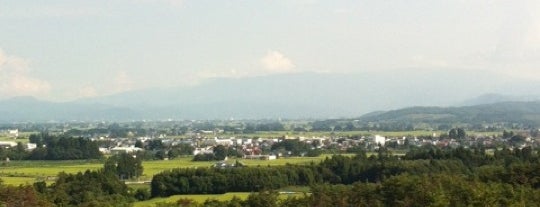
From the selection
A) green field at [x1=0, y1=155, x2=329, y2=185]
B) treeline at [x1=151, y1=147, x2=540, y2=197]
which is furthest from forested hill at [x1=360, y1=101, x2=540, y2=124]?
treeline at [x1=151, y1=147, x2=540, y2=197]

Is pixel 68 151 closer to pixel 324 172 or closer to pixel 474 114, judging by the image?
pixel 324 172

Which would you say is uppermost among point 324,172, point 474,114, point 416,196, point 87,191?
point 474,114

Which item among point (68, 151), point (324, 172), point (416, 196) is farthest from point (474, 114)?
point (416, 196)

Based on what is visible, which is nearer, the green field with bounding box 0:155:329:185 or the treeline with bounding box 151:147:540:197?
the treeline with bounding box 151:147:540:197

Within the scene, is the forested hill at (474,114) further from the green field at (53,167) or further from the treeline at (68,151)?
the green field at (53,167)

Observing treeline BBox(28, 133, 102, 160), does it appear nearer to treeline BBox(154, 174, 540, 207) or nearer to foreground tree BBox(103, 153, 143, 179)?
foreground tree BBox(103, 153, 143, 179)

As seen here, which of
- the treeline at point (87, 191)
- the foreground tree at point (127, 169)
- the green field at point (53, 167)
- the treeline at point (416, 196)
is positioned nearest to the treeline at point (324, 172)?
the treeline at point (87, 191)
